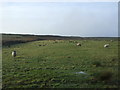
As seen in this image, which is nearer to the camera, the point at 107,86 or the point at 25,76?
the point at 107,86

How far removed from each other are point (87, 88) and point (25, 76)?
542 centimetres

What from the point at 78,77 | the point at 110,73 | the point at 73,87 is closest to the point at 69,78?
the point at 78,77

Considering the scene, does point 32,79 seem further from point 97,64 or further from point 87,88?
point 97,64

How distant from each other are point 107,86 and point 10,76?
7.56 m

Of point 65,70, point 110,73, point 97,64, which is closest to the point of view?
point 110,73

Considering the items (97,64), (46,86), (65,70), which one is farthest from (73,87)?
(97,64)

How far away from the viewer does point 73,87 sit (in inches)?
430

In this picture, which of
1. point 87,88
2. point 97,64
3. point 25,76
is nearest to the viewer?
point 87,88

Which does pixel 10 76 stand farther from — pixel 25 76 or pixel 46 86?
pixel 46 86

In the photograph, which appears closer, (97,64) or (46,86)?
(46,86)

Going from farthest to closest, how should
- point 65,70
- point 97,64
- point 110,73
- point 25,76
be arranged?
point 97,64 → point 65,70 → point 25,76 → point 110,73

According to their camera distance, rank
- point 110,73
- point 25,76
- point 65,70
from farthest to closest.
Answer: point 65,70 < point 25,76 < point 110,73

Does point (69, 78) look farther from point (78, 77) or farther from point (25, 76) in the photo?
point (25, 76)

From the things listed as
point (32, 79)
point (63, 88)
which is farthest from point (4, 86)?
point (63, 88)
